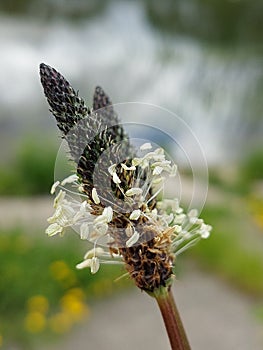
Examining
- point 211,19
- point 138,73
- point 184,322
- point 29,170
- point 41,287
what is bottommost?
point 184,322

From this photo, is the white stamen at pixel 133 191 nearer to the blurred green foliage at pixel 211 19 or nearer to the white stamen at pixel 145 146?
the white stamen at pixel 145 146

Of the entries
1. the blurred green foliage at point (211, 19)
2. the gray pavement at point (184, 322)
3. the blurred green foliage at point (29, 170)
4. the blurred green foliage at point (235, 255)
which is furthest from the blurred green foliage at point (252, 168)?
the gray pavement at point (184, 322)

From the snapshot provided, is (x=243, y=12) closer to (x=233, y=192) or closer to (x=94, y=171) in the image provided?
(x=233, y=192)

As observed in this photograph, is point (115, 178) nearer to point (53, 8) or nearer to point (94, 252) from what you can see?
point (94, 252)

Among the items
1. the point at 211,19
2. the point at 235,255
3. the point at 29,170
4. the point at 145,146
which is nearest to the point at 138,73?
the point at 211,19

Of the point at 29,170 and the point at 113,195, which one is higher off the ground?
the point at 29,170

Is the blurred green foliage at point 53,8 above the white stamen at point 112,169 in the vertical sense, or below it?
above
